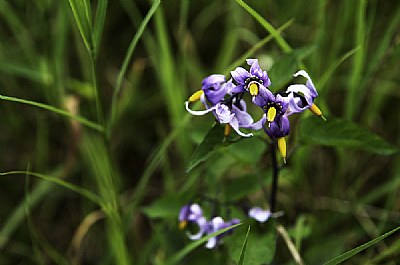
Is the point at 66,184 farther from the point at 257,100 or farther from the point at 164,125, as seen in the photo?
the point at 164,125

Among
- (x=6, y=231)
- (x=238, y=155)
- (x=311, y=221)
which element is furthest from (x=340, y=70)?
(x=6, y=231)

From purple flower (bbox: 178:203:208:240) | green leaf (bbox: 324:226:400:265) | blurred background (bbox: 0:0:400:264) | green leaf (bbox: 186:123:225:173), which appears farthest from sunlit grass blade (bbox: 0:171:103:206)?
green leaf (bbox: 324:226:400:265)

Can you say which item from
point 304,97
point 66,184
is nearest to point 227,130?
point 304,97

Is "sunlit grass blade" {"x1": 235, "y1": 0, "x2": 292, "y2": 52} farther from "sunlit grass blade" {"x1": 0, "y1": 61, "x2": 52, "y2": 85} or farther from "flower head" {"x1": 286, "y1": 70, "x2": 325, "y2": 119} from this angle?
"sunlit grass blade" {"x1": 0, "y1": 61, "x2": 52, "y2": 85}

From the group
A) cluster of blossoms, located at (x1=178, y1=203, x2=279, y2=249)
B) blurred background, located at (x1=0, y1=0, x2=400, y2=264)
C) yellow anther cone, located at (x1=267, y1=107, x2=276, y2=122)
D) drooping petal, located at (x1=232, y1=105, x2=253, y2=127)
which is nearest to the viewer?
yellow anther cone, located at (x1=267, y1=107, x2=276, y2=122)

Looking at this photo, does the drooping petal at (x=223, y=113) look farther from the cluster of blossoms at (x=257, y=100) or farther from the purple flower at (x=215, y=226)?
the purple flower at (x=215, y=226)

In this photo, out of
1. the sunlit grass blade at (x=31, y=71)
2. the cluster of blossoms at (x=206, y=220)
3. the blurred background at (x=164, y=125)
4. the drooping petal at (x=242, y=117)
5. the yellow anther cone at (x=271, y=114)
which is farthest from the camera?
the sunlit grass blade at (x=31, y=71)

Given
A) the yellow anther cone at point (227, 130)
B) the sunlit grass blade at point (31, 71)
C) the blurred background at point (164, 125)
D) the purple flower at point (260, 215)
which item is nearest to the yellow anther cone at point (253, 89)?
the yellow anther cone at point (227, 130)

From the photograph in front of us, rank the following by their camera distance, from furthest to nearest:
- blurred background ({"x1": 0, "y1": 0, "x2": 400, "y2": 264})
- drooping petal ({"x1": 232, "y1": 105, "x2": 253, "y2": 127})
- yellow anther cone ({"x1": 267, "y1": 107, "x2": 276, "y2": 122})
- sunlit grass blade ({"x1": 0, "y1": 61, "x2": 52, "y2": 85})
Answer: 1. sunlit grass blade ({"x1": 0, "y1": 61, "x2": 52, "y2": 85})
2. blurred background ({"x1": 0, "y1": 0, "x2": 400, "y2": 264})
3. drooping petal ({"x1": 232, "y1": 105, "x2": 253, "y2": 127})
4. yellow anther cone ({"x1": 267, "y1": 107, "x2": 276, "y2": 122})
